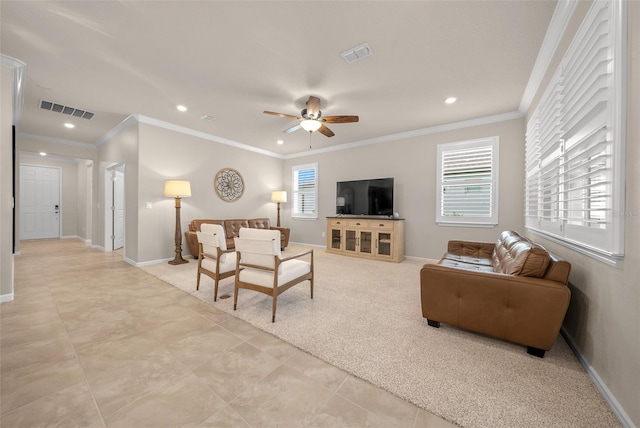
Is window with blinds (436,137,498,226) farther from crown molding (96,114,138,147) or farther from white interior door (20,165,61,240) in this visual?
white interior door (20,165,61,240)

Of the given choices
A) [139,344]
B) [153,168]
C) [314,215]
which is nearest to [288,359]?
[139,344]

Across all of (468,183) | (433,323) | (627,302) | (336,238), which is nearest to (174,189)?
(336,238)

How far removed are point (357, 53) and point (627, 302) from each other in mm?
2765

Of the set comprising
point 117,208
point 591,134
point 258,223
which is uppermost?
point 591,134

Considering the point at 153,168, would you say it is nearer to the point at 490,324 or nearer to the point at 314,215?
the point at 314,215

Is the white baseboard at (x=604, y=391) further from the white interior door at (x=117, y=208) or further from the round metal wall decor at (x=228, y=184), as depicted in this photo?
the white interior door at (x=117, y=208)

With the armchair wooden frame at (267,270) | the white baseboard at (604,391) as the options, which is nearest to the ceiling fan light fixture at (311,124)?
the armchair wooden frame at (267,270)

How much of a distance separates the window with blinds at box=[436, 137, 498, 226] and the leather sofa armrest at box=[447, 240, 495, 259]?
1248mm

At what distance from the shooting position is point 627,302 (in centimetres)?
121

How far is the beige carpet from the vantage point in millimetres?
1277

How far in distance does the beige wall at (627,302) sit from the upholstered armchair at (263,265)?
205 cm

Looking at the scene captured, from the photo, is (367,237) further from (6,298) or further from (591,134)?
(6,298)

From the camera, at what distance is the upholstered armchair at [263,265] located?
2.28 meters

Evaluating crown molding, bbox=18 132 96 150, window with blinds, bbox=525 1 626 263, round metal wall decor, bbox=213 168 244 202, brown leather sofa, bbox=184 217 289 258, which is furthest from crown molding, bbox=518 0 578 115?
crown molding, bbox=18 132 96 150
